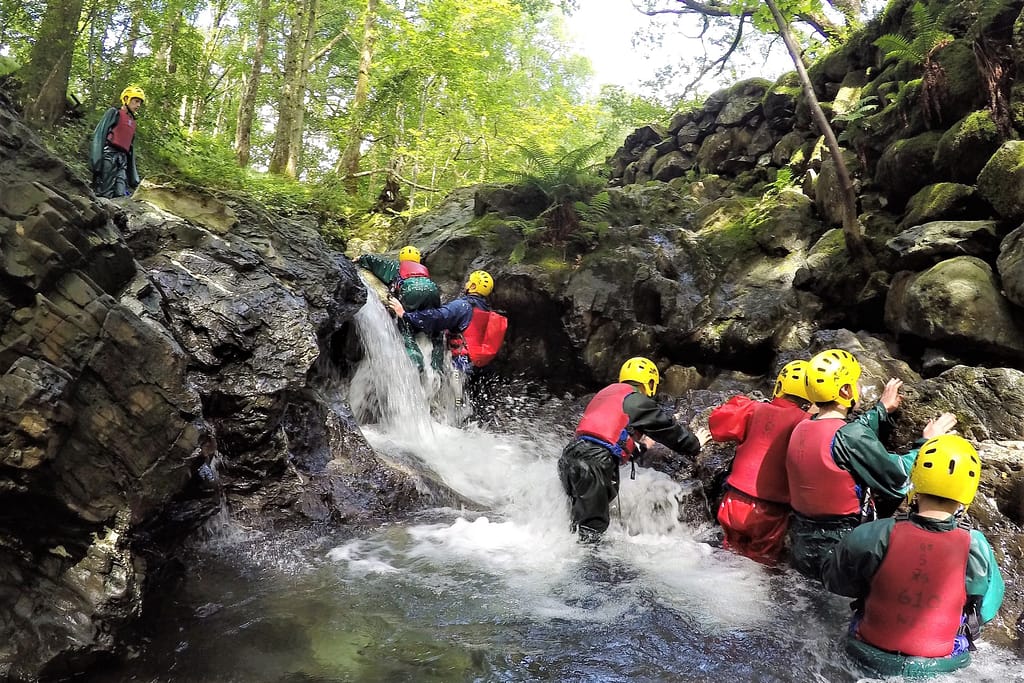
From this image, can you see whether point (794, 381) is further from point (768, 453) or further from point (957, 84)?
point (957, 84)

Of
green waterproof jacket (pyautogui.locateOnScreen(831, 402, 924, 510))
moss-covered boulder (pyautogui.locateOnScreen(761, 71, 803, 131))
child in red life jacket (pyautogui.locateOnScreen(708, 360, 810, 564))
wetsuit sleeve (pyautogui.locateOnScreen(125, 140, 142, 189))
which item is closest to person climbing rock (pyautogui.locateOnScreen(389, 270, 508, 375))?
wetsuit sleeve (pyautogui.locateOnScreen(125, 140, 142, 189))

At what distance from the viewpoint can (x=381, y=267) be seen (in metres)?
10.8

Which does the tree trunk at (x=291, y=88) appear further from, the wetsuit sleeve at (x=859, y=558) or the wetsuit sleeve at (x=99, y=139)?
the wetsuit sleeve at (x=859, y=558)

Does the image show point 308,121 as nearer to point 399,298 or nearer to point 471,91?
point 471,91

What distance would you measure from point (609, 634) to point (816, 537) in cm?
183

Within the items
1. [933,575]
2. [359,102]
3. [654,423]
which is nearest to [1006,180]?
[654,423]

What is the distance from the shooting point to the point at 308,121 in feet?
76.6

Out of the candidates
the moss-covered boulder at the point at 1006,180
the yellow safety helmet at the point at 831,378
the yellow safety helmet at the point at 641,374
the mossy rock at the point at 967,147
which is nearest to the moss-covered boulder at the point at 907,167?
the mossy rock at the point at 967,147

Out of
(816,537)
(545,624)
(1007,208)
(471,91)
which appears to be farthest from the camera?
(471,91)

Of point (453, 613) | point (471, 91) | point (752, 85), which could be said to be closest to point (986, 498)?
point (453, 613)

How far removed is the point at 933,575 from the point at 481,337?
7177 mm

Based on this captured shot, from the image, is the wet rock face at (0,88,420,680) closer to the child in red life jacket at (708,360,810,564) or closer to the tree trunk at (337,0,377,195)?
the child in red life jacket at (708,360,810,564)

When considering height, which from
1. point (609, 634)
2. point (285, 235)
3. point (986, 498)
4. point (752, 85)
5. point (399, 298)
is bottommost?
point (609, 634)

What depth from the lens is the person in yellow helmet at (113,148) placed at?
8375 mm
